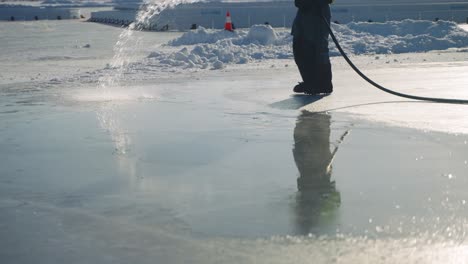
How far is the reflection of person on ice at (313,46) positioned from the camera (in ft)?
32.0

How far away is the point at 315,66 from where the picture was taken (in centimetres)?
984

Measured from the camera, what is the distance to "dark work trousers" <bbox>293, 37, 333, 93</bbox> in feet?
32.2

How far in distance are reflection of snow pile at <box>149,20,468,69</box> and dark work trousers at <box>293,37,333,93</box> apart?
4346 mm

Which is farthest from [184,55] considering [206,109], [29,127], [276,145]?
[276,145]

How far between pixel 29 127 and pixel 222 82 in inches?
174

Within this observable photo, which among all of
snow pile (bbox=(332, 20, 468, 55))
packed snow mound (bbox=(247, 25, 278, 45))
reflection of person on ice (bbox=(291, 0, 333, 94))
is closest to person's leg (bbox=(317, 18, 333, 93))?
reflection of person on ice (bbox=(291, 0, 333, 94))

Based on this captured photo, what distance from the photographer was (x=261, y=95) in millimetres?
9906

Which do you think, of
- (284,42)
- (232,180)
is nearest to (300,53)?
(232,180)

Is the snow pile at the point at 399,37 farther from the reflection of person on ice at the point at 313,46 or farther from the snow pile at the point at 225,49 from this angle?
the reflection of person on ice at the point at 313,46

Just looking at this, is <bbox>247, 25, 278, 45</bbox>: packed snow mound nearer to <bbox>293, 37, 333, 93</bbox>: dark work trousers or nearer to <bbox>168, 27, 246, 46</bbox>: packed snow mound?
<bbox>168, 27, 246, 46</bbox>: packed snow mound

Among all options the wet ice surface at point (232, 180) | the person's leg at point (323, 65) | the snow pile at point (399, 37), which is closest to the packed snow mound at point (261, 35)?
the snow pile at point (399, 37)

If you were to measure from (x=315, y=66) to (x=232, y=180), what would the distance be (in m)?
4.99

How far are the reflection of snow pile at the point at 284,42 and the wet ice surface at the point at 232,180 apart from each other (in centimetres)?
552

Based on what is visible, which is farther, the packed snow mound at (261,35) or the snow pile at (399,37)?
the packed snow mound at (261,35)
